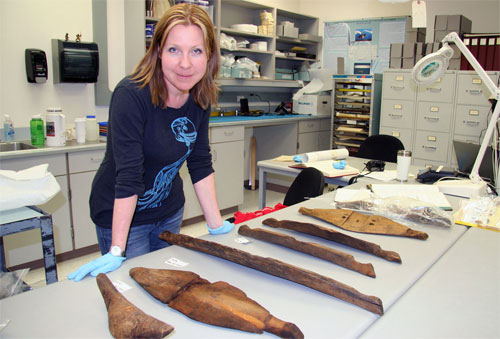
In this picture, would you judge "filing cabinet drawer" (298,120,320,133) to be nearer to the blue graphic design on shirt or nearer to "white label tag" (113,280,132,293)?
the blue graphic design on shirt

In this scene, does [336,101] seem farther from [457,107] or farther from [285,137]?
[457,107]

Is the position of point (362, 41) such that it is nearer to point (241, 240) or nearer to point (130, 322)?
point (241, 240)

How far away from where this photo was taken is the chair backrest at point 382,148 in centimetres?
315

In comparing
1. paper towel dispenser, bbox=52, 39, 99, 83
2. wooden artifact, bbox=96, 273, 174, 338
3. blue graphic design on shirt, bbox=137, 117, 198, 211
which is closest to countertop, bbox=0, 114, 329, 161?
paper towel dispenser, bbox=52, 39, 99, 83

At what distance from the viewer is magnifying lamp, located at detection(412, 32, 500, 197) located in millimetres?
2051

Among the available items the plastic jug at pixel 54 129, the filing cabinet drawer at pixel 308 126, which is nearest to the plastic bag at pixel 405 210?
the plastic jug at pixel 54 129

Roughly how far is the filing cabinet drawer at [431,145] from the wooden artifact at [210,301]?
12.7ft

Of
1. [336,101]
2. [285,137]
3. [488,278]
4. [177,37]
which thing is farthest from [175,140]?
[336,101]

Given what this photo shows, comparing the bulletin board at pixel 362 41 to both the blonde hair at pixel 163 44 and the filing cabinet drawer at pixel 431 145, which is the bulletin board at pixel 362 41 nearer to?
the filing cabinet drawer at pixel 431 145

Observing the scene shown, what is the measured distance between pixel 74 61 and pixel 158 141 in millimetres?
2115

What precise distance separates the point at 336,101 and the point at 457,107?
55.0 inches

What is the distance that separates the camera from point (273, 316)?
0.88m

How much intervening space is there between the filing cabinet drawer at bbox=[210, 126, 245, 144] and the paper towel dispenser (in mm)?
1104

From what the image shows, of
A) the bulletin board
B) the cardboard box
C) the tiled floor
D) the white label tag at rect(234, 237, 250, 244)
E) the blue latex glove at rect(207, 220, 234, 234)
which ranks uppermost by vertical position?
the bulletin board
